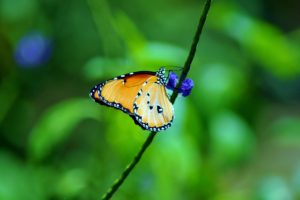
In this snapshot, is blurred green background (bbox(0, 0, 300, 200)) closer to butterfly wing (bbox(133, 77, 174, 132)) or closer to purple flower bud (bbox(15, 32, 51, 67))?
purple flower bud (bbox(15, 32, 51, 67))

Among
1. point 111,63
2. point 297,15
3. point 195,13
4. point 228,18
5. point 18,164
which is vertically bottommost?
point 18,164

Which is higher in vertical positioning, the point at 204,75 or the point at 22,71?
the point at 204,75

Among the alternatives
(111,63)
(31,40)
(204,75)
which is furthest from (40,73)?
(111,63)

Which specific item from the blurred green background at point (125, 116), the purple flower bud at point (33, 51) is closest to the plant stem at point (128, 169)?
the blurred green background at point (125, 116)

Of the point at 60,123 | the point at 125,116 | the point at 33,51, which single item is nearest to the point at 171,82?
the point at 125,116

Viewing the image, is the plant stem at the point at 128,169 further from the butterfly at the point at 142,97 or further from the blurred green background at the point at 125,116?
the blurred green background at the point at 125,116

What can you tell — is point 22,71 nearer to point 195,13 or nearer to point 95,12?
point 95,12

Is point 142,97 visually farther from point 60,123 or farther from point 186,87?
point 60,123

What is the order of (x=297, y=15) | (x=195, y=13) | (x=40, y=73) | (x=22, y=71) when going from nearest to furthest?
(x=22, y=71) → (x=40, y=73) → (x=195, y=13) → (x=297, y=15)
